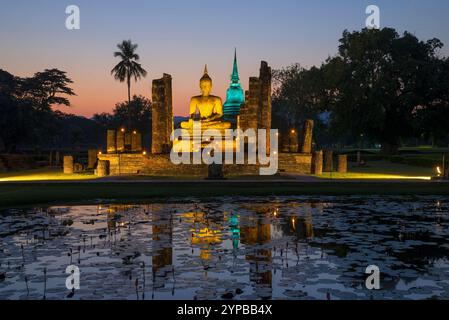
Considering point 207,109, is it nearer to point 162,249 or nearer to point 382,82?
point 382,82

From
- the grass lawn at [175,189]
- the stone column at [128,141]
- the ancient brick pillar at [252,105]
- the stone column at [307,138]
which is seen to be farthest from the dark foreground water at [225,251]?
the stone column at [128,141]

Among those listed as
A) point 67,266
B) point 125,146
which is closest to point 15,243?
point 67,266

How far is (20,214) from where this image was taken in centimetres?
1814

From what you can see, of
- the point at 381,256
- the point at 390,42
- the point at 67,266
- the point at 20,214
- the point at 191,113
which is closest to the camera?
the point at 67,266

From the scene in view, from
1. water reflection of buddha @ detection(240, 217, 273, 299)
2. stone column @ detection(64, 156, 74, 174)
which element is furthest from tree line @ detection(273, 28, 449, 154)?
water reflection of buddha @ detection(240, 217, 273, 299)

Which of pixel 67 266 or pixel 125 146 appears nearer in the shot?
pixel 67 266

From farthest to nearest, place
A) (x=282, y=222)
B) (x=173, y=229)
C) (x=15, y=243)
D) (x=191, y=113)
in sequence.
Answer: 1. (x=191, y=113)
2. (x=282, y=222)
3. (x=173, y=229)
4. (x=15, y=243)

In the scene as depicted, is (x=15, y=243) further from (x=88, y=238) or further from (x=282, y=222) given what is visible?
(x=282, y=222)

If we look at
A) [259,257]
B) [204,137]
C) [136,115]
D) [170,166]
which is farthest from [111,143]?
[136,115]

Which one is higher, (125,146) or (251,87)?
(251,87)

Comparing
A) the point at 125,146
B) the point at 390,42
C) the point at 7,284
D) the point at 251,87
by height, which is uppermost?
the point at 390,42

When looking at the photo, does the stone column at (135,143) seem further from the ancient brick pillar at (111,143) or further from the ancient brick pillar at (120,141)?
the ancient brick pillar at (111,143)

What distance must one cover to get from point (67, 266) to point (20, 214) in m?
8.60

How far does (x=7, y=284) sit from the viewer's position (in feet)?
29.8
